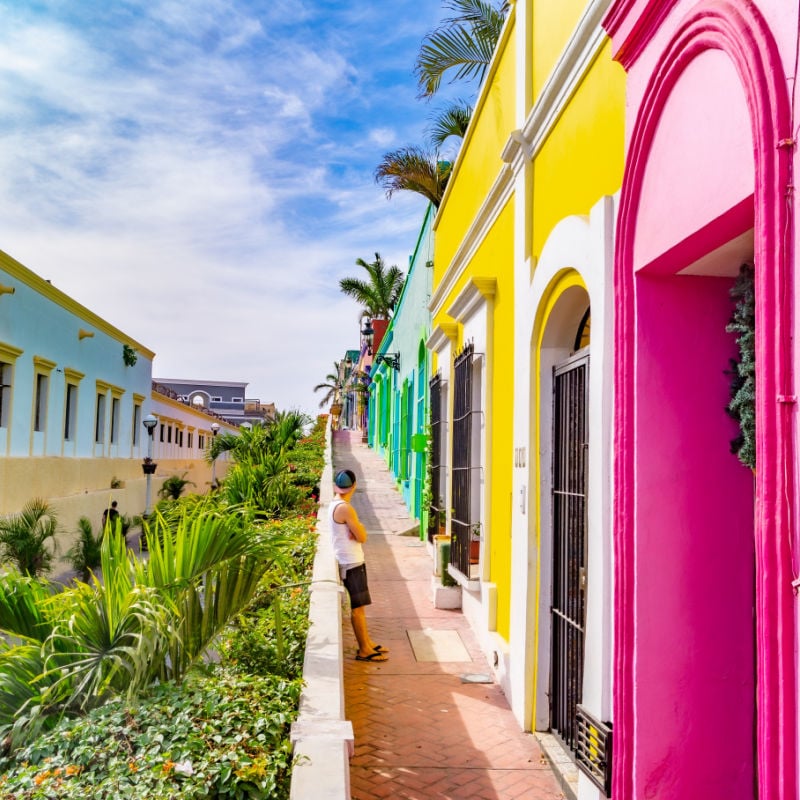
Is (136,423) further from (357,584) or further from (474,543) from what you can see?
(357,584)

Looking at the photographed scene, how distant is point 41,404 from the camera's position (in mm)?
20734

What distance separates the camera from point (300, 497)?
1108cm

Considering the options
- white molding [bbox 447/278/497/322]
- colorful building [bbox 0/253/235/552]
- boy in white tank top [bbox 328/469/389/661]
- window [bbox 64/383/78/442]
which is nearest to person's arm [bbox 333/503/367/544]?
boy in white tank top [bbox 328/469/389/661]

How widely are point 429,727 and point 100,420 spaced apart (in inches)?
914

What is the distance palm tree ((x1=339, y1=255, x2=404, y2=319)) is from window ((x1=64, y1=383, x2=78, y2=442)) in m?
14.2

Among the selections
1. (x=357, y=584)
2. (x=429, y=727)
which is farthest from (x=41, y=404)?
(x=429, y=727)

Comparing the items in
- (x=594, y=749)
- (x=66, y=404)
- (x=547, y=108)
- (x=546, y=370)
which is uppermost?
(x=547, y=108)

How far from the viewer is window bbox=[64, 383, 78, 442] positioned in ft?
74.8

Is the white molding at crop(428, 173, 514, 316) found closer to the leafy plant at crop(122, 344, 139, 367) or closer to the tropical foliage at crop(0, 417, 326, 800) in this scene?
the tropical foliage at crop(0, 417, 326, 800)

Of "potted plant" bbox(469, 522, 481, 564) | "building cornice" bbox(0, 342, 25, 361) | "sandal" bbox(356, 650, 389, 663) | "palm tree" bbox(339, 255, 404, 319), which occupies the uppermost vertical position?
"palm tree" bbox(339, 255, 404, 319)

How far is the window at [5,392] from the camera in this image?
18.1 metres

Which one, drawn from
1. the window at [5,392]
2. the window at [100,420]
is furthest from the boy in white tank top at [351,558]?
the window at [100,420]

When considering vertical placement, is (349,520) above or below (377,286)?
below

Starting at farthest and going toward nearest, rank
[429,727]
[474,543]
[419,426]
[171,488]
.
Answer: [171,488], [419,426], [474,543], [429,727]
